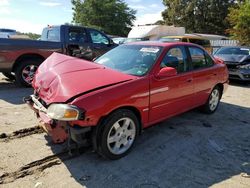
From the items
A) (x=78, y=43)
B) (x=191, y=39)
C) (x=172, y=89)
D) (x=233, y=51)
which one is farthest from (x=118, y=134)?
(x=191, y=39)

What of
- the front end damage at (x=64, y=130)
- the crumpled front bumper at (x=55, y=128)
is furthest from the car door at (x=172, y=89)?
the crumpled front bumper at (x=55, y=128)

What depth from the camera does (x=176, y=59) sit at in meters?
5.09

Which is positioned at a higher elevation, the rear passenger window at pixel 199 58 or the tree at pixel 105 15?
the tree at pixel 105 15

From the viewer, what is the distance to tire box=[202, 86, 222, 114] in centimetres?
621

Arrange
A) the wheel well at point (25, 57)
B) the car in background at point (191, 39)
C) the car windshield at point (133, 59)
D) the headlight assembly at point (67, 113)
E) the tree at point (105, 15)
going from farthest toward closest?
the tree at point (105, 15)
the car in background at point (191, 39)
the wheel well at point (25, 57)
the car windshield at point (133, 59)
the headlight assembly at point (67, 113)

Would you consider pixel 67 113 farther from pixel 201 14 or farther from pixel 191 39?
pixel 201 14

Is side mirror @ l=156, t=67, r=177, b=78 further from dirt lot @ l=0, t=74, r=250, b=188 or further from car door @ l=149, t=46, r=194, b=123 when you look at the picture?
dirt lot @ l=0, t=74, r=250, b=188

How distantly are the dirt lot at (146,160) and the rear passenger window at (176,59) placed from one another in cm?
115

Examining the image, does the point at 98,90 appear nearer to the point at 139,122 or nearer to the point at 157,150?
the point at 139,122

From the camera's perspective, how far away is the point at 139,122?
4277mm

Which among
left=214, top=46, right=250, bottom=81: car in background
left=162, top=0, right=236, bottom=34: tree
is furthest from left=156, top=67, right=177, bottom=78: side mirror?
left=162, top=0, right=236, bottom=34: tree

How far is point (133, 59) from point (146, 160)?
168 centimetres

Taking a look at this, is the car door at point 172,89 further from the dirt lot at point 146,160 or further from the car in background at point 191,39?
the car in background at point 191,39

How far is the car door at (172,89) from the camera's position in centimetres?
443
